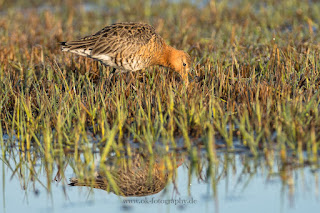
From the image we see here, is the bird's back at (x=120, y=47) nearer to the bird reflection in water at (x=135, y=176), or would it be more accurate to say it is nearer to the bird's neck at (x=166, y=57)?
the bird's neck at (x=166, y=57)

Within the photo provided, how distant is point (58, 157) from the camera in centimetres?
556

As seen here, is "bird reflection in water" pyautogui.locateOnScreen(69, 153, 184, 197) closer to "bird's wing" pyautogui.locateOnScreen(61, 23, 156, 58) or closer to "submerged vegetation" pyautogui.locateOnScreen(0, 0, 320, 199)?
"submerged vegetation" pyautogui.locateOnScreen(0, 0, 320, 199)

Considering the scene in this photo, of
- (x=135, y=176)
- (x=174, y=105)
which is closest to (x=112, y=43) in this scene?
(x=174, y=105)

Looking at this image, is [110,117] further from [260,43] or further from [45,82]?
[260,43]

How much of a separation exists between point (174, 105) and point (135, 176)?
133 centimetres

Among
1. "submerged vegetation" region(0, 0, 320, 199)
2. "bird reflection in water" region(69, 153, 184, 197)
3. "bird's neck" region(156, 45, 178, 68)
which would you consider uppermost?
"bird's neck" region(156, 45, 178, 68)

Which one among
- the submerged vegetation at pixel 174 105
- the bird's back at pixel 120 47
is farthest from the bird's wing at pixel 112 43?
the submerged vegetation at pixel 174 105

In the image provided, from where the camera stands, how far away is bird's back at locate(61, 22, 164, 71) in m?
7.64

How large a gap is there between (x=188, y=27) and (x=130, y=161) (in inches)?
245

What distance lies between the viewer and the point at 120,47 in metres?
7.64

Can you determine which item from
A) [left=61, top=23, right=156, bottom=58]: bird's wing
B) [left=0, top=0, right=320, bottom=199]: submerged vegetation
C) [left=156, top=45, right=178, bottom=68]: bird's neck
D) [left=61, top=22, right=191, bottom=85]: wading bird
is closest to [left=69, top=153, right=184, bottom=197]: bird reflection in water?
[left=0, top=0, right=320, bottom=199]: submerged vegetation

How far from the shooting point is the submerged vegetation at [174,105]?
215 inches

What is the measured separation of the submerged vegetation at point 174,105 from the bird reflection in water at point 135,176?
0.10 meters

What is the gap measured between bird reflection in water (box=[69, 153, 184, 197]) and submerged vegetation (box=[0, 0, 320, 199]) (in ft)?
0.33
